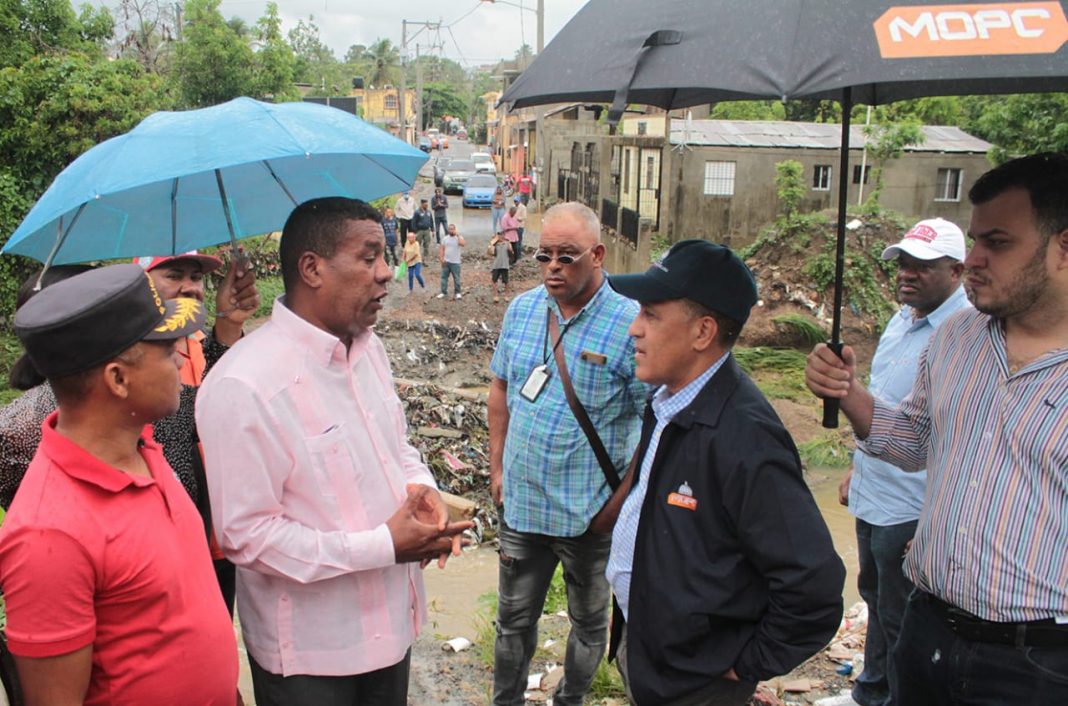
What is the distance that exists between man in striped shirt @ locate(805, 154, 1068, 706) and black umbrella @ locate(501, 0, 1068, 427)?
0.46 metres

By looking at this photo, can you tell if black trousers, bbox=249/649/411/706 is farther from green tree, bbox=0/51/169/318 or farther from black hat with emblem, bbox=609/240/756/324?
green tree, bbox=0/51/169/318

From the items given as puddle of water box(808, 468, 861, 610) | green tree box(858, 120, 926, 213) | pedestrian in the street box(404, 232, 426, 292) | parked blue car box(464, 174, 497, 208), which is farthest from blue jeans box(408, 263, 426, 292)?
parked blue car box(464, 174, 497, 208)

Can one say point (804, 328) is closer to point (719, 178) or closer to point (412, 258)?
point (412, 258)

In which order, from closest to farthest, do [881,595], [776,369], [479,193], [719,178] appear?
[881,595], [776,369], [719,178], [479,193]

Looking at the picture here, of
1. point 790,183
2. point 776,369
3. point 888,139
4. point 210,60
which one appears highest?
point 210,60

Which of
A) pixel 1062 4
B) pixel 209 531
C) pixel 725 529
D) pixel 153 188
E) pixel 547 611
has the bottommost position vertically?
pixel 547 611

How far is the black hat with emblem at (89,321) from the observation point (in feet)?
5.68

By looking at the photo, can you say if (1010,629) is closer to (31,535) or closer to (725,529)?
(725,529)

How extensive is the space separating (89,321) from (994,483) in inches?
92.2

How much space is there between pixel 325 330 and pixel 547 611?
3.34 metres

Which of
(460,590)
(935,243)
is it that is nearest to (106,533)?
(935,243)

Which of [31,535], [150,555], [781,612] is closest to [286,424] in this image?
[150,555]

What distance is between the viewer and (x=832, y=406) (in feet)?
8.57

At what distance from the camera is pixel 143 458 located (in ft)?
6.58
